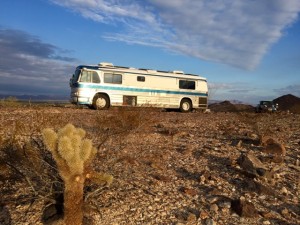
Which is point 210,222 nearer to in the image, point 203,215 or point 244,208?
point 203,215

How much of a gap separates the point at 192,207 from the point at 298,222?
1.41 m

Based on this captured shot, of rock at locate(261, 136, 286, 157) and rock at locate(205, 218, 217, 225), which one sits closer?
rock at locate(205, 218, 217, 225)

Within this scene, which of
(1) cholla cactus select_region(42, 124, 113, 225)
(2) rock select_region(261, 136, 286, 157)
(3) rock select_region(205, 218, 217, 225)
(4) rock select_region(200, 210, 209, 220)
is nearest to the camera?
(1) cholla cactus select_region(42, 124, 113, 225)

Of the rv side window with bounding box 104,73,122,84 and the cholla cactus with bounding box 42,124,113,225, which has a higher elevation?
the rv side window with bounding box 104,73,122,84

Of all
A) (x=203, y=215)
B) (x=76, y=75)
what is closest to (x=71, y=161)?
(x=203, y=215)

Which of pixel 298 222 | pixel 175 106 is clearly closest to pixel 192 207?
pixel 298 222

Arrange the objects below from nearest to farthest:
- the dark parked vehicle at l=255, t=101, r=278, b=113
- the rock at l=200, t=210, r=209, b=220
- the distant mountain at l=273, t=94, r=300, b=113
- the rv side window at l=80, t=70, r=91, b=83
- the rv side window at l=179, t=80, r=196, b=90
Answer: the rock at l=200, t=210, r=209, b=220 → the rv side window at l=80, t=70, r=91, b=83 → the rv side window at l=179, t=80, r=196, b=90 → the dark parked vehicle at l=255, t=101, r=278, b=113 → the distant mountain at l=273, t=94, r=300, b=113

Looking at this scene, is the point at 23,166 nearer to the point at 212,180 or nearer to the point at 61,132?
the point at 61,132

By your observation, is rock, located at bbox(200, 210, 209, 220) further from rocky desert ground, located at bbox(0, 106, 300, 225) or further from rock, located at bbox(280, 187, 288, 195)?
rock, located at bbox(280, 187, 288, 195)

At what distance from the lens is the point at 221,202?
5.60 m

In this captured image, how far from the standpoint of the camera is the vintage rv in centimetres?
2139

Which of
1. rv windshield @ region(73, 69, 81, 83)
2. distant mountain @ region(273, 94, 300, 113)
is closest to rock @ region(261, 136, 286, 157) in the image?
rv windshield @ region(73, 69, 81, 83)

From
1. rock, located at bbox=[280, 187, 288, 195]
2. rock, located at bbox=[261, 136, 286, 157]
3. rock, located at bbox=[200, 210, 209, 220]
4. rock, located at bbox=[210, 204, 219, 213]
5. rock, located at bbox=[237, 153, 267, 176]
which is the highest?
rock, located at bbox=[261, 136, 286, 157]

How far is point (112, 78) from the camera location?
72.8 feet
